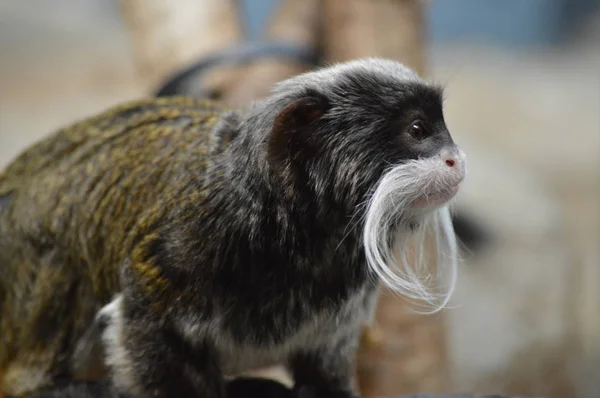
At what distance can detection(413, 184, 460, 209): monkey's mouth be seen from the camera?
6.38 ft

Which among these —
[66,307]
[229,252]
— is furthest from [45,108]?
[229,252]

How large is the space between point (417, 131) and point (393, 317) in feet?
6.34

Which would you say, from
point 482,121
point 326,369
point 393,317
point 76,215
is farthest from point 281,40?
point 482,121

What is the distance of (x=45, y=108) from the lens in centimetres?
873

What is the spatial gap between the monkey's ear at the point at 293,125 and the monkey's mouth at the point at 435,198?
1.04 ft

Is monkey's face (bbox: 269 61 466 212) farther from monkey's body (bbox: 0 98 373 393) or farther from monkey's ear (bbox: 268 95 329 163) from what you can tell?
monkey's body (bbox: 0 98 373 393)

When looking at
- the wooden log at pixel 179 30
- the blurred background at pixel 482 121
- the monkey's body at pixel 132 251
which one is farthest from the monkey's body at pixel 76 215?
the wooden log at pixel 179 30

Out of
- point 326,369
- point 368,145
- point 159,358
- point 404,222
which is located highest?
point 368,145

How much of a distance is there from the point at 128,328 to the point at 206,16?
2.36 m

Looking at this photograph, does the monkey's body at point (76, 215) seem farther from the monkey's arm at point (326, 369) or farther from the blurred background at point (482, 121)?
the blurred background at point (482, 121)

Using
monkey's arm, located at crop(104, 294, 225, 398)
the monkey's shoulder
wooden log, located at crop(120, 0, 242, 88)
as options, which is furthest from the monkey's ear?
wooden log, located at crop(120, 0, 242, 88)

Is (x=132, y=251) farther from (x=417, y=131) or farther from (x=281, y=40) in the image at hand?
(x=281, y=40)

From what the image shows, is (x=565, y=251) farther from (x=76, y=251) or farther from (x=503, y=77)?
(x=503, y=77)

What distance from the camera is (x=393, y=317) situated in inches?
147
